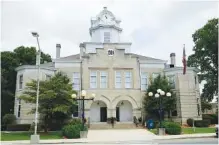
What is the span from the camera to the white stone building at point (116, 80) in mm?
36219

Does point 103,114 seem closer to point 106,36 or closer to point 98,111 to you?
point 98,111

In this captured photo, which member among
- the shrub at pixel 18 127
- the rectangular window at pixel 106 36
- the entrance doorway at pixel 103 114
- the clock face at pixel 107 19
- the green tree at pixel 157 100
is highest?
the clock face at pixel 107 19

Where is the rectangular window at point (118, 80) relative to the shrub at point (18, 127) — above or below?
above

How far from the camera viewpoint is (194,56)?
145 ft

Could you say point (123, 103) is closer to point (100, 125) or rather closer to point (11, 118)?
point (100, 125)

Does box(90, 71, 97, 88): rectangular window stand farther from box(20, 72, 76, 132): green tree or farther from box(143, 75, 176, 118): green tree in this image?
box(20, 72, 76, 132): green tree

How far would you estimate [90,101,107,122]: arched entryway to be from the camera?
123 feet

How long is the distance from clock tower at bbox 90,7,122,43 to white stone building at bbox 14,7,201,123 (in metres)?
5.80

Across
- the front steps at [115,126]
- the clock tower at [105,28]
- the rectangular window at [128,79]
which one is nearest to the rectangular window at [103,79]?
the rectangular window at [128,79]

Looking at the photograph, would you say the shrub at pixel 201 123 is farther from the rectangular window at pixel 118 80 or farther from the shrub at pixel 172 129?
the rectangular window at pixel 118 80

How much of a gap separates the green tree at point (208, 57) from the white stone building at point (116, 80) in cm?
511

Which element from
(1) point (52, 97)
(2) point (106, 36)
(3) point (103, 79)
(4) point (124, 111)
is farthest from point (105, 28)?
(1) point (52, 97)

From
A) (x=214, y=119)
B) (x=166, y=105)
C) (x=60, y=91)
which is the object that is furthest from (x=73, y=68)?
(x=214, y=119)

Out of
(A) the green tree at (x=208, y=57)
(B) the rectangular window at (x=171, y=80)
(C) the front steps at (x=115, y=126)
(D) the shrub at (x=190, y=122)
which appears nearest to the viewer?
(C) the front steps at (x=115, y=126)
